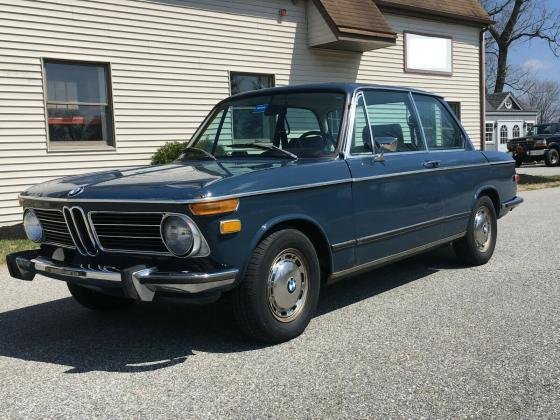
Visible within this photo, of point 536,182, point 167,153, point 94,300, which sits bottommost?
point 536,182

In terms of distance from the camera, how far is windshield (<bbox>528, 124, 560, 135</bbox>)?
87.6 feet

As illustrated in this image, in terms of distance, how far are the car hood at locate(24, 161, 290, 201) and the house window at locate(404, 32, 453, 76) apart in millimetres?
12132

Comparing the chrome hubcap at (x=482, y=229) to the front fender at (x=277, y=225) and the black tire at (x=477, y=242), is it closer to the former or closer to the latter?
the black tire at (x=477, y=242)

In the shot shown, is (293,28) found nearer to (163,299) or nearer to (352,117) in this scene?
(352,117)

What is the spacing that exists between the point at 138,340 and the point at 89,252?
0.77 metres

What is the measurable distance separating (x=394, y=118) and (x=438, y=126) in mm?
689

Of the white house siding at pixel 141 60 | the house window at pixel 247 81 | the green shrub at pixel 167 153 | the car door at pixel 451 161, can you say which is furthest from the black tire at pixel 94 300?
the house window at pixel 247 81

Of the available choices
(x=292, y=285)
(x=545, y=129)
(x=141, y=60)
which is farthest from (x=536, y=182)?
(x=292, y=285)

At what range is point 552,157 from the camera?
82.9 ft

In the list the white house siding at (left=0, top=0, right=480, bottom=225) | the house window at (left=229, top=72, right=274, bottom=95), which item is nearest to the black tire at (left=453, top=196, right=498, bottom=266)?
the white house siding at (left=0, top=0, right=480, bottom=225)

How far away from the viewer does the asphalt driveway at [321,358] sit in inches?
123

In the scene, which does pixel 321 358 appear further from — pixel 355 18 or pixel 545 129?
pixel 545 129

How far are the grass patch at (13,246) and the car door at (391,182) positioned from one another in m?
4.98

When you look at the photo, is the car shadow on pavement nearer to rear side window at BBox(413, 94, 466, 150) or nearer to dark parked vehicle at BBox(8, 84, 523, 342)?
dark parked vehicle at BBox(8, 84, 523, 342)
